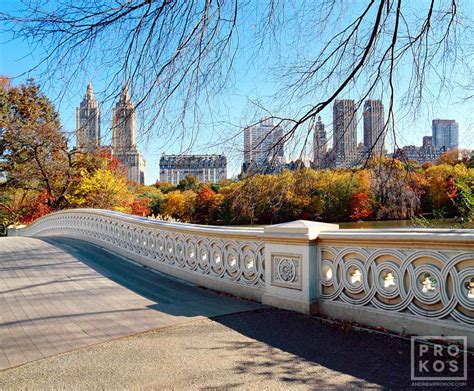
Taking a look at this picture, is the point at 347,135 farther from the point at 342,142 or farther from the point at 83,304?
the point at 83,304

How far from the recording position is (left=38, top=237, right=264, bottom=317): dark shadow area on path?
5223 mm

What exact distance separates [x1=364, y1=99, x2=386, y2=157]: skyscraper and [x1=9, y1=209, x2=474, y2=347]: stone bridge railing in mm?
1304

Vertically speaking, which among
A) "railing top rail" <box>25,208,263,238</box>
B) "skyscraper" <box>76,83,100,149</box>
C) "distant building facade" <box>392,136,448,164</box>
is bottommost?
"railing top rail" <box>25,208,263,238</box>

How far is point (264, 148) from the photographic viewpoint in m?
5.23

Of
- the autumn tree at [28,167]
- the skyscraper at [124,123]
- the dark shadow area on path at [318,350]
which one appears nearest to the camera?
the dark shadow area on path at [318,350]

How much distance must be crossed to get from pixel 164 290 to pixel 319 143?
3.44 meters

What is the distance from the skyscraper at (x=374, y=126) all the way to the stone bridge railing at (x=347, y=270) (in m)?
1.30

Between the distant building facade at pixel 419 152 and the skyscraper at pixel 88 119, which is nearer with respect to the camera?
the skyscraper at pixel 88 119

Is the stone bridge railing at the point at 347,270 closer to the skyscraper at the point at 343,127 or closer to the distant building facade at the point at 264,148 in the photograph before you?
the distant building facade at the point at 264,148

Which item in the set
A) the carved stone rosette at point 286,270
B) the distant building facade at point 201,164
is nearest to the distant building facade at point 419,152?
the carved stone rosette at point 286,270

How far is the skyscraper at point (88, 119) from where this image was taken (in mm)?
3770

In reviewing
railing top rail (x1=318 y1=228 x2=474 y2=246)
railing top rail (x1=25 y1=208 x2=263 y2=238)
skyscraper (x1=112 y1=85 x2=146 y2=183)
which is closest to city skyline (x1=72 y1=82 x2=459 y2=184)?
skyscraper (x1=112 y1=85 x2=146 y2=183)

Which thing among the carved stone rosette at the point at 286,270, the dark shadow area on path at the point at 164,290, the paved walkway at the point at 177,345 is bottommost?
the dark shadow area on path at the point at 164,290

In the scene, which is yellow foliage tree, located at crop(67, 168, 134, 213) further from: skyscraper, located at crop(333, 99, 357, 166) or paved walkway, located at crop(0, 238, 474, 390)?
skyscraper, located at crop(333, 99, 357, 166)
